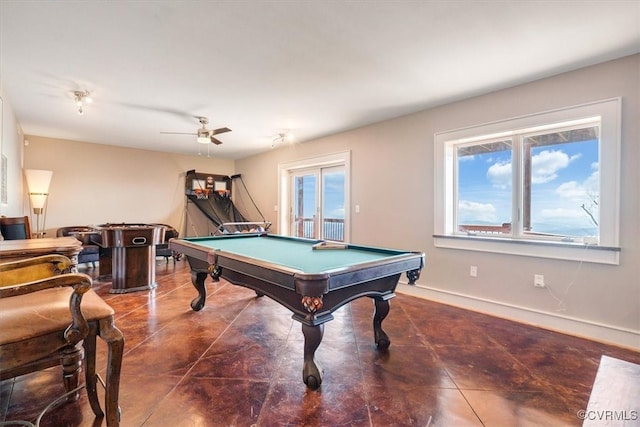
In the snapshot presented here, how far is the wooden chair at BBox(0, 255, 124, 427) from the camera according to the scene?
117cm

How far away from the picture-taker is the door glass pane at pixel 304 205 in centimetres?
568

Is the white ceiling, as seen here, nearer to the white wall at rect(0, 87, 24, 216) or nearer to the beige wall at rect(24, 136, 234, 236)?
the white wall at rect(0, 87, 24, 216)

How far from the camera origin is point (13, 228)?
3.04 meters

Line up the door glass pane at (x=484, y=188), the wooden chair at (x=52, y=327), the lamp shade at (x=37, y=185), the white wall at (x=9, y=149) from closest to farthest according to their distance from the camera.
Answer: the wooden chair at (x=52, y=327) → the white wall at (x=9, y=149) → the door glass pane at (x=484, y=188) → the lamp shade at (x=37, y=185)

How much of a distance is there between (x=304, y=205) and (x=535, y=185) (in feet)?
12.5

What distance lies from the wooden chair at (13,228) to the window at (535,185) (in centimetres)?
465

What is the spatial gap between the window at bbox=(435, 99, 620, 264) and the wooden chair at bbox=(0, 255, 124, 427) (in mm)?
3392

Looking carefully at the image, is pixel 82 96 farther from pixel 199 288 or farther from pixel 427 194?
pixel 427 194

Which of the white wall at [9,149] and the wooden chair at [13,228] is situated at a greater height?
the white wall at [9,149]

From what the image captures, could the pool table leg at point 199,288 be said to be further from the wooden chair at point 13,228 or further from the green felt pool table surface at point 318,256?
the wooden chair at point 13,228

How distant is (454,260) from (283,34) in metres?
3.01

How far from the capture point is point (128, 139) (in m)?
5.44

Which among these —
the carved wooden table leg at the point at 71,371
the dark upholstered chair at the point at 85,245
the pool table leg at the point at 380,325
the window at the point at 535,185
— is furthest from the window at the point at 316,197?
the carved wooden table leg at the point at 71,371

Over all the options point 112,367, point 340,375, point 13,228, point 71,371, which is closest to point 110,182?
point 13,228
